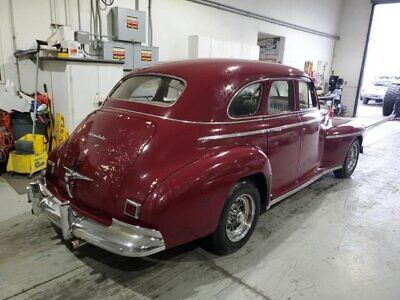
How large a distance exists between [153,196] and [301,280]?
4.28 ft

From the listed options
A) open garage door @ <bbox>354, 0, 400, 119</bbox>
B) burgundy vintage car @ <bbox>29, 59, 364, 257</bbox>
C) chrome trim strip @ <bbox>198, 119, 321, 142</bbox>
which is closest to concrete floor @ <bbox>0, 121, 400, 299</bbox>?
burgundy vintage car @ <bbox>29, 59, 364, 257</bbox>

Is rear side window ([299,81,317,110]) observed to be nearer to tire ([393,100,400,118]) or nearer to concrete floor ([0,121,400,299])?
concrete floor ([0,121,400,299])

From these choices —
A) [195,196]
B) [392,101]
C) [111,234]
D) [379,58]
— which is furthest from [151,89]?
[379,58]

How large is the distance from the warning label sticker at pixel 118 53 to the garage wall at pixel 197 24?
0.57 meters

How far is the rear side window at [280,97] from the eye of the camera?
9.52 feet

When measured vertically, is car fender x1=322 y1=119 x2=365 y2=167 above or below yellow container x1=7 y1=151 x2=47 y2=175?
above

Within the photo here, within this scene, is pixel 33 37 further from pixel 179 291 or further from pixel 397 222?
pixel 397 222

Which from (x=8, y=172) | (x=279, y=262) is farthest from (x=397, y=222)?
(x=8, y=172)

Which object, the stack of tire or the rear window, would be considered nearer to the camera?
the rear window

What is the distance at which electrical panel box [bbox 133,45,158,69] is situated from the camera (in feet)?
17.9

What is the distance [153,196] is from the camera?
1.92 metres

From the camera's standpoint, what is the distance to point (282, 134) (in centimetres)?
294

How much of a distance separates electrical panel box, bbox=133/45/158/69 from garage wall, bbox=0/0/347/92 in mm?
598

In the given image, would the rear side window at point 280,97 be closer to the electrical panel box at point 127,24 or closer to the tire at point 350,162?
the tire at point 350,162
